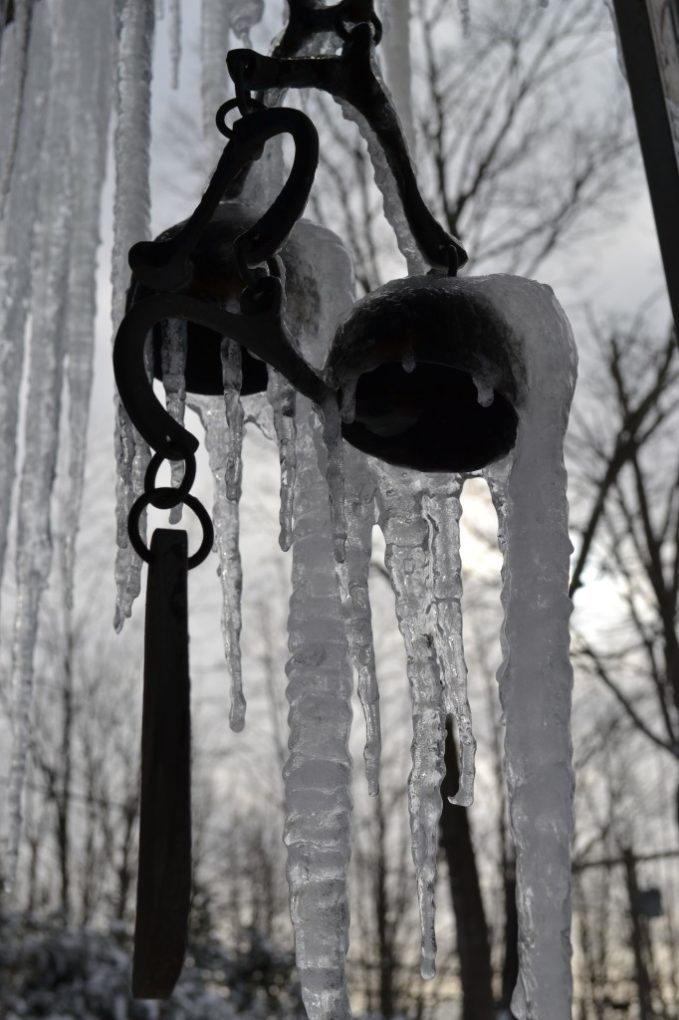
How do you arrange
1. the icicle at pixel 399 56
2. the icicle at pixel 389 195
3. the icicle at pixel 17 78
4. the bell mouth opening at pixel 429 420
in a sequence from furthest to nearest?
the icicle at pixel 399 56 → the icicle at pixel 17 78 → the icicle at pixel 389 195 → the bell mouth opening at pixel 429 420

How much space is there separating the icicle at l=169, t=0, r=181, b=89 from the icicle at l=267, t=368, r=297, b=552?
1.82 meters

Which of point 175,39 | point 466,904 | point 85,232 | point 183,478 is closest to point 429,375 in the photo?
→ point 183,478

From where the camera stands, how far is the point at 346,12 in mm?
1212

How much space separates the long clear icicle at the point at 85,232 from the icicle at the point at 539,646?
4.73 feet

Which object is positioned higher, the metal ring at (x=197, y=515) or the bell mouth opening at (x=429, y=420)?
the bell mouth opening at (x=429, y=420)

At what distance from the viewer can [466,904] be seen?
6.75 metres

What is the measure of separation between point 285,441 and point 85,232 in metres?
1.48

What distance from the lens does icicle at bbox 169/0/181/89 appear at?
2.59 meters

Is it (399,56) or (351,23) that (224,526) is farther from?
(399,56)

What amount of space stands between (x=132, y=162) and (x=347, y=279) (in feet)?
2.17

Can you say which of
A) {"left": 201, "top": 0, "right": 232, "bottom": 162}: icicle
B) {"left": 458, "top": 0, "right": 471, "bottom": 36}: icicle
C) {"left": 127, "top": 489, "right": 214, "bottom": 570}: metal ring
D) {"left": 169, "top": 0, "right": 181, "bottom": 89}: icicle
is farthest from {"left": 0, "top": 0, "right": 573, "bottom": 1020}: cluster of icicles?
{"left": 169, "top": 0, "right": 181, "bottom": 89}: icicle

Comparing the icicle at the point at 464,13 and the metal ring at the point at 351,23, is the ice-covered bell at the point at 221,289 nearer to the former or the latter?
the metal ring at the point at 351,23

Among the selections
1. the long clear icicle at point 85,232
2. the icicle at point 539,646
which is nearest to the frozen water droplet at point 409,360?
the icicle at point 539,646

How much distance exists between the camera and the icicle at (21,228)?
2168 millimetres
